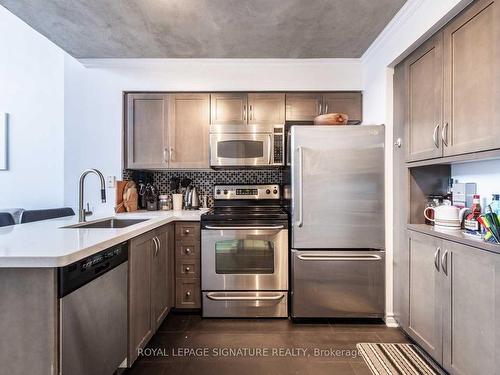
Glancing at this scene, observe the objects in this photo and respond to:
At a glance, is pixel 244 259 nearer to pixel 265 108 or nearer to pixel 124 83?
pixel 265 108

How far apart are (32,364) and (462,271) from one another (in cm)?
201

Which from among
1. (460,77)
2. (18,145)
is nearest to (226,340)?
(460,77)

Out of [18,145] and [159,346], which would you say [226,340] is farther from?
[18,145]

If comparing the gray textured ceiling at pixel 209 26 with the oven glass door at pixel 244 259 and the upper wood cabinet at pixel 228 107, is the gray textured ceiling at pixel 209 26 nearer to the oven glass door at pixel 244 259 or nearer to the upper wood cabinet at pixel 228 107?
the upper wood cabinet at pixel 228 107

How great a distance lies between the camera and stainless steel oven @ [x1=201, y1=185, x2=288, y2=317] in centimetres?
221

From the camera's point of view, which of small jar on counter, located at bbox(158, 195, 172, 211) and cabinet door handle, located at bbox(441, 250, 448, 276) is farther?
small jar on counter, located at bbox(158, 195, 172, 211)

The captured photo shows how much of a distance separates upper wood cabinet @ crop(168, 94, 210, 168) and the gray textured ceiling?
Answer: 16.6 inches

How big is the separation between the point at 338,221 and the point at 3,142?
380 cm

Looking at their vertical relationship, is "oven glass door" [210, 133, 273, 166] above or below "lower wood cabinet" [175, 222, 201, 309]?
above

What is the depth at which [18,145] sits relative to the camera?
303 cm

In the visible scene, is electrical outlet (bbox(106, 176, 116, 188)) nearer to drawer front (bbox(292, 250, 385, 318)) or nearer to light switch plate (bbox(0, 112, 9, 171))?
light switch plate (bbox(0, 112, 9, 171))

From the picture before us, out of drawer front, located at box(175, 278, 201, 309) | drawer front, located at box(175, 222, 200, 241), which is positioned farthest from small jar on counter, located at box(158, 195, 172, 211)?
drawer front, located at box(175, 278, 201, 309)

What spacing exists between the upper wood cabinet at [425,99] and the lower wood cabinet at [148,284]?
6.42 feet

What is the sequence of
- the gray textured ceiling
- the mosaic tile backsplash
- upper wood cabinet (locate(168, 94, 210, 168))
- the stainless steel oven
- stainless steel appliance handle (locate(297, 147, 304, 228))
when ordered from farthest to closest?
1. the mosaic tile backsplash
2. upper wood cabinet (locate(168, 94, 210, 168))
3. the stainless steel oven
4. stainless steel appliance handle (locate(297, 147, 304, 228))
5. the gray textured ceiling
